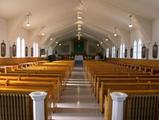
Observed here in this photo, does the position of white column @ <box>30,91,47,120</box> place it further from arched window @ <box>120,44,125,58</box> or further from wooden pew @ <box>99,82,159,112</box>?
arched window @ <box>120,44,125,58</box>

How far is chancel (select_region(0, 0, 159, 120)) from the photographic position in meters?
4.61

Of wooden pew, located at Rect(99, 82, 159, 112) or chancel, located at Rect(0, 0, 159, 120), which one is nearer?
chancel, located at Rect(0, 0, 159, 120)

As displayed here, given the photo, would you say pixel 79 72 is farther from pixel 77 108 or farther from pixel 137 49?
pixel 77 108

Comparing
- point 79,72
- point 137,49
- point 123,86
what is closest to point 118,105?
point 123,86

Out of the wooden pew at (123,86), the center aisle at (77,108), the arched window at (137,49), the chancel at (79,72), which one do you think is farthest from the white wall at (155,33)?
the wooden pew at (123,86)

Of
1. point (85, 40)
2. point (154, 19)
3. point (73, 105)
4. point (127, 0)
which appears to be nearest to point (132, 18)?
point (154, 19)

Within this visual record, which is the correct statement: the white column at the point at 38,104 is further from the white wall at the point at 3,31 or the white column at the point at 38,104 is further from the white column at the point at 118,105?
the white wall at the point at 3,31

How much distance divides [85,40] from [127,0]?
34.7m

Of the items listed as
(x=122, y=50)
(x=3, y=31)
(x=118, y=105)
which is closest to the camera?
(x=118, y=105)

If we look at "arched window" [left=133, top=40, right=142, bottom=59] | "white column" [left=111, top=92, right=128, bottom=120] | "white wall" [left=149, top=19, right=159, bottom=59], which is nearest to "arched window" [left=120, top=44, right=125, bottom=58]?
"arched window" [left=133, top=40, right=142, bottom=59]

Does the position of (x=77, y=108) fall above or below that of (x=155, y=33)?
below

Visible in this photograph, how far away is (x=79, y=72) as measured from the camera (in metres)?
20.2

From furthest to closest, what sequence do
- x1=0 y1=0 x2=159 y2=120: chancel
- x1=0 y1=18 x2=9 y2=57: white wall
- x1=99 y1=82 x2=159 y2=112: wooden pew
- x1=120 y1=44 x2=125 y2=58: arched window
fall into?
x1=120 y1=44 x2=125 y2=58: arched window
x1=0 y1=18 x2=9 y2=57: white wall
x1=99 y1=82 x2=159 y2=112: wooden pew
x1=0 y1=0 x2=159 y2=120: chancel

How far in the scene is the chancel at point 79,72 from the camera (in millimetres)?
4605
